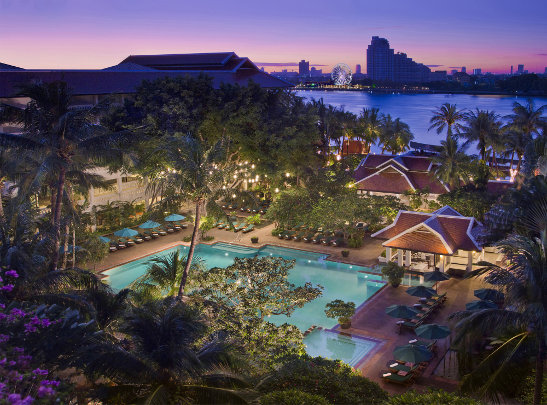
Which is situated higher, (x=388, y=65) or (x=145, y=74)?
(x=388, y=65)

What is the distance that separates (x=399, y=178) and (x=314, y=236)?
7.52 metres

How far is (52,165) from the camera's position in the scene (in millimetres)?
16234

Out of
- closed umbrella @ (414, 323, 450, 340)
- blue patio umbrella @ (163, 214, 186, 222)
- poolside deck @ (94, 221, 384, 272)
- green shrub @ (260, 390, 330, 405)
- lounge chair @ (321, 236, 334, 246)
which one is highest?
green shrub @ (260, 390, 330, 405)

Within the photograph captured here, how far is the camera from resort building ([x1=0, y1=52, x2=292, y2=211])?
1184 inches

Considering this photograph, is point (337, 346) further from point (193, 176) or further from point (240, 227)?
point (240, 227)

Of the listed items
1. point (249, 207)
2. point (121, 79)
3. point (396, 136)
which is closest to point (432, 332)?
point (249, 207)

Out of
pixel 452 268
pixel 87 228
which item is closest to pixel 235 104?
pixel 87 228

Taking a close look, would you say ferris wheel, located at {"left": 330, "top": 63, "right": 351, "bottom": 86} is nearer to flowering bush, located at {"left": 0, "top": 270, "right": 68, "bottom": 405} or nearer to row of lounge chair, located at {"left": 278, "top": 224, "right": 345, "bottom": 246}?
row of lounge chair, located at {"left": 278, "top": 224, "right": 345, "bottom": 246}

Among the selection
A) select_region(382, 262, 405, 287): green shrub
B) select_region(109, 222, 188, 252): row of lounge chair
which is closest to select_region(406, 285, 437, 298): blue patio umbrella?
select_region(382, 262, 405, 287): green shrub

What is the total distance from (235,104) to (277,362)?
2097 cm

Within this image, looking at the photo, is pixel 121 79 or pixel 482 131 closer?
pixel 482 131

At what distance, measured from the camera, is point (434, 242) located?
74.9 ft

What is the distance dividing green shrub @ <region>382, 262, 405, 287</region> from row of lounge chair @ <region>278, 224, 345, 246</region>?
19.1 feet

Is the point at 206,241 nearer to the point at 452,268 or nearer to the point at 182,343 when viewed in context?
the point at 452,268
